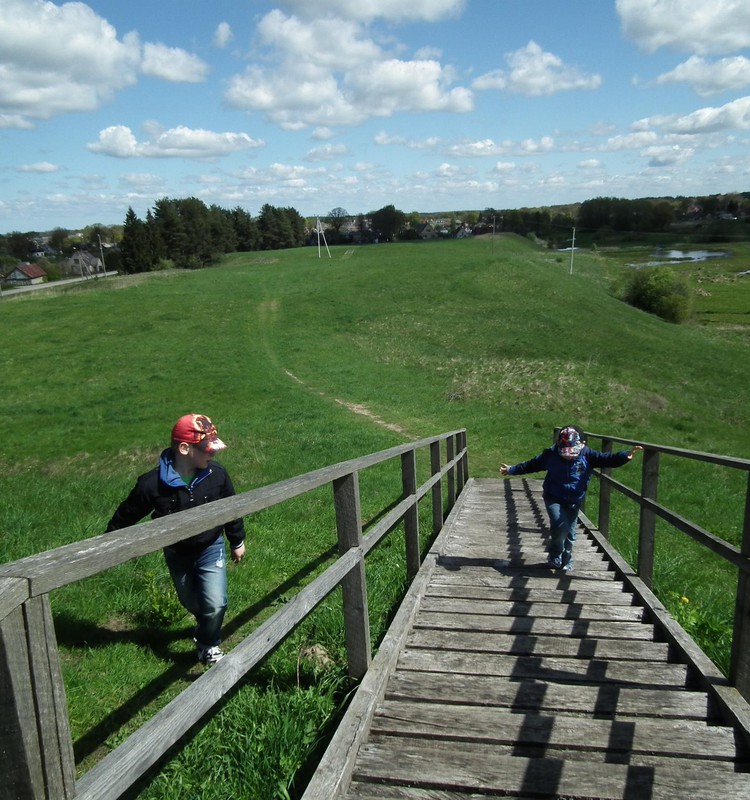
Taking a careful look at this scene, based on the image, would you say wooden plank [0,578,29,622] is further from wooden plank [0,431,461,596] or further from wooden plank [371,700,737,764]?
wooden plank [371,700,737,764]

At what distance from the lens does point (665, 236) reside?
6088 inches

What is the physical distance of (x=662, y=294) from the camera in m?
58.4

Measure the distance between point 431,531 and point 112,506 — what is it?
394 cm

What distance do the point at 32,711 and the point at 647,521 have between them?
4759mm

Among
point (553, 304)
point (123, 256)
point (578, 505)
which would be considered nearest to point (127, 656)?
point (578, 505)

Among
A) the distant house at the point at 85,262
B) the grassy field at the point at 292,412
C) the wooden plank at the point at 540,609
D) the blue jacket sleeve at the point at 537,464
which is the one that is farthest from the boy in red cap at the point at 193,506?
the distant house at the point at 85,262

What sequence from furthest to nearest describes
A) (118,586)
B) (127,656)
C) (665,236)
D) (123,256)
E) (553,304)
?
(665,236), (123,256), (553,304), (118,586), (127,656)

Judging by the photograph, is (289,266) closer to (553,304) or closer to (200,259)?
(553,304)

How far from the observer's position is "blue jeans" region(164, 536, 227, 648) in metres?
3.80

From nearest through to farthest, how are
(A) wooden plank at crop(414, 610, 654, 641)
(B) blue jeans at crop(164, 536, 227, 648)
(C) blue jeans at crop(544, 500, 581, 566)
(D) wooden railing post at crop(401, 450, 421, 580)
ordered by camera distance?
(B) blue jeans at crop(164, 536, 227, 648), (A) wooden plank at crop(414, 610, 654, 641), (D) wooden railing post at crop(401, 450, 421, 580), (C) blue jeans at crop(544, 500, 581, 566)

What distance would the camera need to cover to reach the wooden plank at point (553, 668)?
134 inches

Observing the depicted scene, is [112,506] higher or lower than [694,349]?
higher

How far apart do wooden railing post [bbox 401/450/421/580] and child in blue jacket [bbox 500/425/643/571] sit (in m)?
1.30

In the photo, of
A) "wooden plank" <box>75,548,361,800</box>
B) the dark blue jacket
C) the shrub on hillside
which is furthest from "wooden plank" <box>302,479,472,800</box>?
the shrub on hillside
